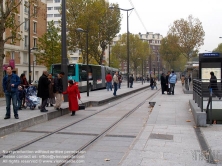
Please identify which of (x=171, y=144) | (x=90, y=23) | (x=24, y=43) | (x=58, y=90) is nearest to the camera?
(x=171, y=144)

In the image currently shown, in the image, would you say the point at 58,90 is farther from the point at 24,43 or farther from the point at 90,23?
the point at 24,43

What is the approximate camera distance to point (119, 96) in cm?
2366

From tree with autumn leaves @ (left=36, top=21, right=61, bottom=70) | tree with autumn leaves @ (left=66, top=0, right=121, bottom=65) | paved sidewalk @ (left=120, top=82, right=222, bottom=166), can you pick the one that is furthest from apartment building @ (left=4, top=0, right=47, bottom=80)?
paved sidewalk @ (left=120, top=82, right=222, bottom=166)

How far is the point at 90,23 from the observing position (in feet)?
143

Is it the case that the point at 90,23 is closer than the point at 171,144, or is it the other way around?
the point at 171,144

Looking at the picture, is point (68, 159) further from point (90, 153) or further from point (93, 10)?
point (93, 10)

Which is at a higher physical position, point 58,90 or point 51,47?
point 51,47

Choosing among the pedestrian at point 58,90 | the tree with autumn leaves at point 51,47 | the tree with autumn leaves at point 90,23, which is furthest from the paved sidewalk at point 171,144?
the tree with autumn leaves at point 51,47

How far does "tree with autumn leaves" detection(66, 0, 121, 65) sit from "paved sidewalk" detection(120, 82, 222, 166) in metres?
32.0

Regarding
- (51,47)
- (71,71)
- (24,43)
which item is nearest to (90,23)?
(51,47)

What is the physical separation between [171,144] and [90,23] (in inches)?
1484

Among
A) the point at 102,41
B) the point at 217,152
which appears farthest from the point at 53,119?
the point at 102,41

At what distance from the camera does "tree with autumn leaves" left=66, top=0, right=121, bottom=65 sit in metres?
43.8

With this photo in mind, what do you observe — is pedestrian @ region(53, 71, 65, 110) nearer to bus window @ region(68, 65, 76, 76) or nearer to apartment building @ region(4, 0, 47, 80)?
bus window @ region(68, 65, 76, 76)
